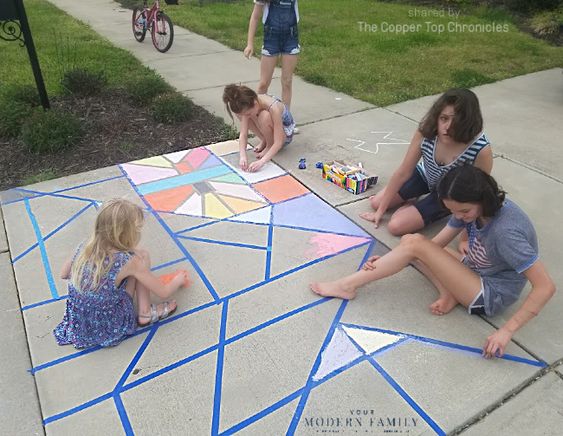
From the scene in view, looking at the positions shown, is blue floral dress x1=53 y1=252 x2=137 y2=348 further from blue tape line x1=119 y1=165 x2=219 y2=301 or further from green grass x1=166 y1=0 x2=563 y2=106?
green grass x1=166 y1=0 x2=563 y2=106

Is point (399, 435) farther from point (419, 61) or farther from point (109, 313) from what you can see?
point (419, 61)

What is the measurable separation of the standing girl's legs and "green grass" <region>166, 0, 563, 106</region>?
11.6ft

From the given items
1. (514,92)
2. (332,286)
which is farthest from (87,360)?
(514,92)

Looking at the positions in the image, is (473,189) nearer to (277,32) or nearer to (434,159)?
(434,159)

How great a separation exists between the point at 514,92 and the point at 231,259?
15.9 feet

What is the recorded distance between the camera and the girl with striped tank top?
2.65 metres

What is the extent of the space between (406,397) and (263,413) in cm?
63

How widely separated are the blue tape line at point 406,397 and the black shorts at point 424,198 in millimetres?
1272

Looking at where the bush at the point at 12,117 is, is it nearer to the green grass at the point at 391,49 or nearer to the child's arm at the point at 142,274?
the green grass at the point at 391,49

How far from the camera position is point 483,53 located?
300 inches

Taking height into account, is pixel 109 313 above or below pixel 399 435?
above

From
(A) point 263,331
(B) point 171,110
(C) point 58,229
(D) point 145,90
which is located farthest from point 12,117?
(A) point 263,331

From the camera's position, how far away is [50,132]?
4.37 meters

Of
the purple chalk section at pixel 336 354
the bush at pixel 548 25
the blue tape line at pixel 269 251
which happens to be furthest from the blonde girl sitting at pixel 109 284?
the bush at pixel 548 25
